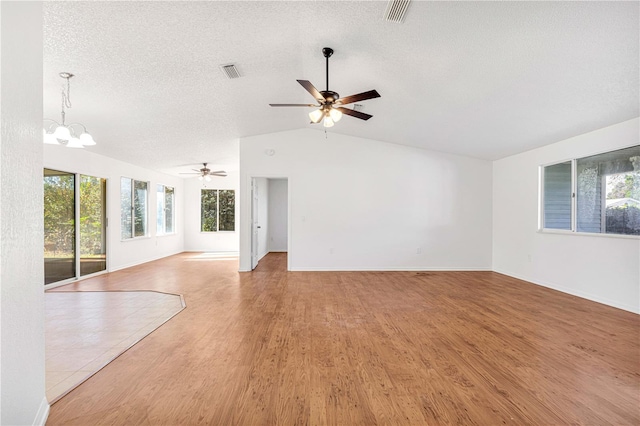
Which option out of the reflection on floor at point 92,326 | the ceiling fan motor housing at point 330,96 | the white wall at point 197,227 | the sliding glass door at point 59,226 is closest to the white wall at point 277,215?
the white wall at point 197,227

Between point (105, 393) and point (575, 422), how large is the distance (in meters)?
2.99

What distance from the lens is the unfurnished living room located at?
1917 mm

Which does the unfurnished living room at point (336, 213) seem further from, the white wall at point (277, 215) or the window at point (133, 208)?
the white wall at point (277, 215)

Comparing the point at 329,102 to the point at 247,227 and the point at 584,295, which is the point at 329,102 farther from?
the point at 584,295

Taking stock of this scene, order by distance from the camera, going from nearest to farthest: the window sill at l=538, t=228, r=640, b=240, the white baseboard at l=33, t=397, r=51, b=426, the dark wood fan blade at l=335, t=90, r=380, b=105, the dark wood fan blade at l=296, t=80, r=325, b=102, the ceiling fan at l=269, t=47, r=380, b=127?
1. the white baseboard at l=33, t=397, r=51, b=426
2. the dark wood fan blade at l=296, t=80, r=325, b=102
3. the dark wood fan blade at l=335, t=90, r=380, b=105
4. the ceiling fan at l=269, t=47, r=380, b=127
5. the window sill at l=538, t=228, r=640, b=240

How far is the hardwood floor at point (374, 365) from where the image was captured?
75.0 inches

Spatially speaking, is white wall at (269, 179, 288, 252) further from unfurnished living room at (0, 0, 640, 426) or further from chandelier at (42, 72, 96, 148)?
chandelier at (42, 72, 96, 148)

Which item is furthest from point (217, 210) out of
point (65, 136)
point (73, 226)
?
point (65, 136)

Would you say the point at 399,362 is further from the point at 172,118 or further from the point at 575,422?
the point at 172,118

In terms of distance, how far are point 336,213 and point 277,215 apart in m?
3.90

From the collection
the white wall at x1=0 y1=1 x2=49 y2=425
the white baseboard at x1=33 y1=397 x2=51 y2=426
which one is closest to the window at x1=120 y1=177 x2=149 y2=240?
the white baseboard at x1=33 y1=397 x2=51 y2=426

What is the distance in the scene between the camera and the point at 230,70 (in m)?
3.88

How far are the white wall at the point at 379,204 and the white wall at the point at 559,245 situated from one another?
19.0 inches

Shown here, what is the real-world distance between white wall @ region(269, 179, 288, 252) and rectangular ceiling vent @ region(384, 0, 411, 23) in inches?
301
